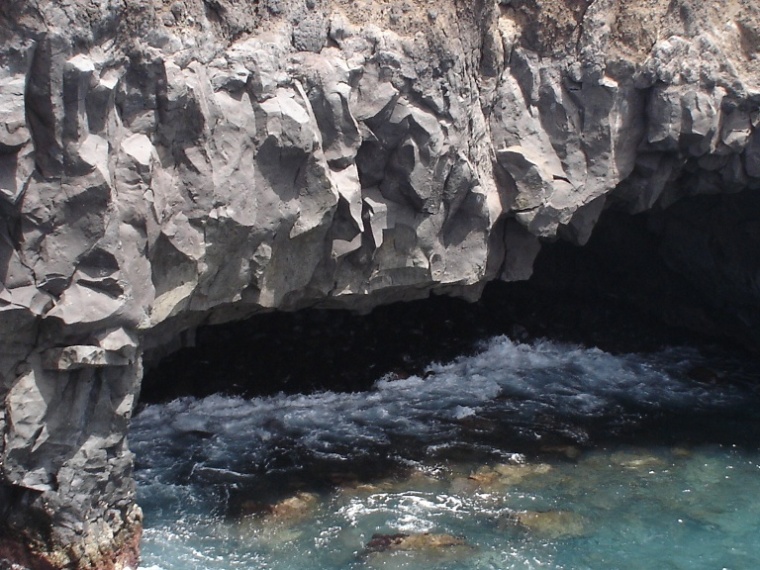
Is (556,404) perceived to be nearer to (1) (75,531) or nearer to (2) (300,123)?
(2) (300,123)

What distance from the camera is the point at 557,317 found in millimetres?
16594

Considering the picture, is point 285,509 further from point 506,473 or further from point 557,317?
point 557,317

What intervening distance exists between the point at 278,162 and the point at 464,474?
453 centimetres

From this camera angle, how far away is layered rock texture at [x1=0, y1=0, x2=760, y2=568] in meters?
7.30

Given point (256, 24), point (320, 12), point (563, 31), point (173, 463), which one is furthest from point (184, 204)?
point (563, 31)

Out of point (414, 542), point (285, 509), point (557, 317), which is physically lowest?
point (414, 542)

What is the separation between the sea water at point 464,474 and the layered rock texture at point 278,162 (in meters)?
1.54

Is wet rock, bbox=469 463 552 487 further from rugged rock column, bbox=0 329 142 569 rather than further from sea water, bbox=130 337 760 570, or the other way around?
rugged rock column, bbox=0 329 142 569

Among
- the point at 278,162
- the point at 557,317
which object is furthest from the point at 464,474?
the point at 557,317

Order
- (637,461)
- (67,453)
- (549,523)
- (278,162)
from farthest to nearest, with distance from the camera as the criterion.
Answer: (637,461)
(549,523)
(278,162)
(67,453)

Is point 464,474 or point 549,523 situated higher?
point 464,474

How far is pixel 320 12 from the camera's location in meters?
9.46

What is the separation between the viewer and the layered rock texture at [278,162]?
7305mm

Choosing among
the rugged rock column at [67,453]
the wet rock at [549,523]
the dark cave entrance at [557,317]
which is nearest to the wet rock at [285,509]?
the rugged rock column at [67,453]
